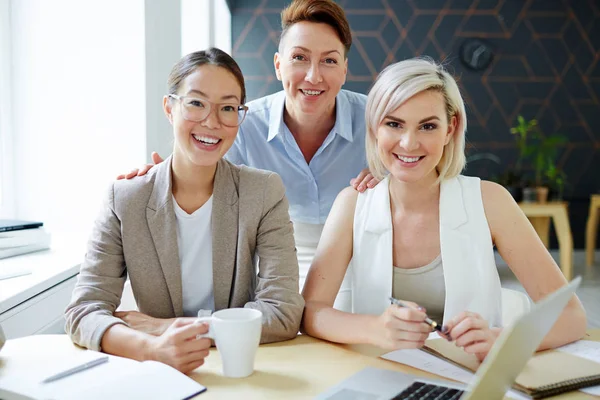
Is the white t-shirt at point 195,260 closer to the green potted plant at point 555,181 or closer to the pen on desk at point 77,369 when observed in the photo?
the pen on desk at point 77,369

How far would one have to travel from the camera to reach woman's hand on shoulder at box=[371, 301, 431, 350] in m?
1.24

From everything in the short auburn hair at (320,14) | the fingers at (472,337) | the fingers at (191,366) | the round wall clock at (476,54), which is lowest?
the fingers at (191,366)

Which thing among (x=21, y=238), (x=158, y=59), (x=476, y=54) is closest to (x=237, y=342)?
(x=21, y=238)

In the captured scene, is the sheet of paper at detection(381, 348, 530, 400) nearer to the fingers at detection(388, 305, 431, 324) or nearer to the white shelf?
the fingers at detection(388, 305, 431, 324)

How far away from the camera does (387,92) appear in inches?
66.4

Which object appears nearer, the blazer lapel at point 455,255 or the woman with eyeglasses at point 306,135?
the blazer lapel at point 455,255

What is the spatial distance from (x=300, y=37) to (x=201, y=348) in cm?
132

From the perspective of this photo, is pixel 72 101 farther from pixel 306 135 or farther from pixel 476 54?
pixel 476 54

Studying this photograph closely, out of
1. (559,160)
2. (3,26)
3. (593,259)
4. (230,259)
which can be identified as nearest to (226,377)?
(230,259)

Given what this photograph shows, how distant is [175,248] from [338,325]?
1.49 ft

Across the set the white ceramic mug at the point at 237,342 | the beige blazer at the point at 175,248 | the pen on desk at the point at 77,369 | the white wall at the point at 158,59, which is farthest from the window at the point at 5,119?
the white ceramic mug at the point at 237,342

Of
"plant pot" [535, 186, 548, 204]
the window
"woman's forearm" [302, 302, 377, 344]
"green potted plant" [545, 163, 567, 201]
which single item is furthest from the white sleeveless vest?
"green potted plant" [545, 163, 567, 201]

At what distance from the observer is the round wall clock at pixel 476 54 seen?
6.18 meters

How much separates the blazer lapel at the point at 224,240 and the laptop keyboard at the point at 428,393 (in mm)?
630
